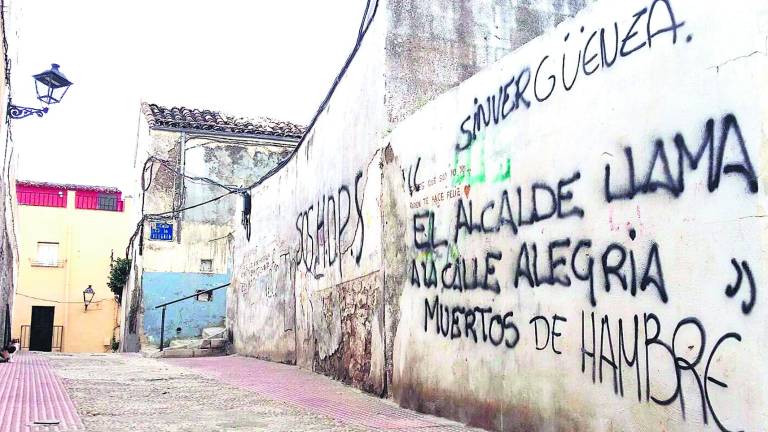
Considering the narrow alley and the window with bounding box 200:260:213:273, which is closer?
the narrow alley

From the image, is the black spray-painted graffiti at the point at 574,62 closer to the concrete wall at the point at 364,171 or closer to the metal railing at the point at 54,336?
the concrete wall at the point at 364,171

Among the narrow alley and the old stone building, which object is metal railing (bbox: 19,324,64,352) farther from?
the narrow alley

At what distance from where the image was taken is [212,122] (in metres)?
21.6

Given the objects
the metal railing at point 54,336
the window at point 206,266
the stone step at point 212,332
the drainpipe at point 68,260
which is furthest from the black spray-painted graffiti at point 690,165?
the metal railing at point 54,336

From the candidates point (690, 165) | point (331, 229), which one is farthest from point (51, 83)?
point (690, 165)

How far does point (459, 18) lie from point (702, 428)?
6147 millimetres

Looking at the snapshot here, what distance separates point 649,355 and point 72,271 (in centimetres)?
3531

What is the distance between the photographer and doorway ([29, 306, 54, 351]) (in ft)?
111

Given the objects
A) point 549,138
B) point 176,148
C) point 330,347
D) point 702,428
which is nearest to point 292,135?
point 176,148

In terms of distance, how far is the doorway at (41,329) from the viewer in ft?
111

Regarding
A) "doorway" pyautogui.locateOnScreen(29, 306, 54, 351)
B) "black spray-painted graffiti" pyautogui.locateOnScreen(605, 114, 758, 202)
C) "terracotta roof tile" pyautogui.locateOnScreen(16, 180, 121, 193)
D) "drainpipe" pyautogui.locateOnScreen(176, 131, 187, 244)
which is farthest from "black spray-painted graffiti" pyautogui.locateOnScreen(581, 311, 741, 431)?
"terracotta roof tile" pyautogui.locateOnScreen(16, 180, 121, 193)

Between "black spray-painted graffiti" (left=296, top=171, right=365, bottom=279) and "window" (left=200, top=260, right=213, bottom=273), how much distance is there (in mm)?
10407

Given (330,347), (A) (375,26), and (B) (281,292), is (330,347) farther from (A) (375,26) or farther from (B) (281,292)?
(A) (375,26)

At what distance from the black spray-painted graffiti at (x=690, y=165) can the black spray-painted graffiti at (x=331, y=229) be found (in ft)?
14.7
